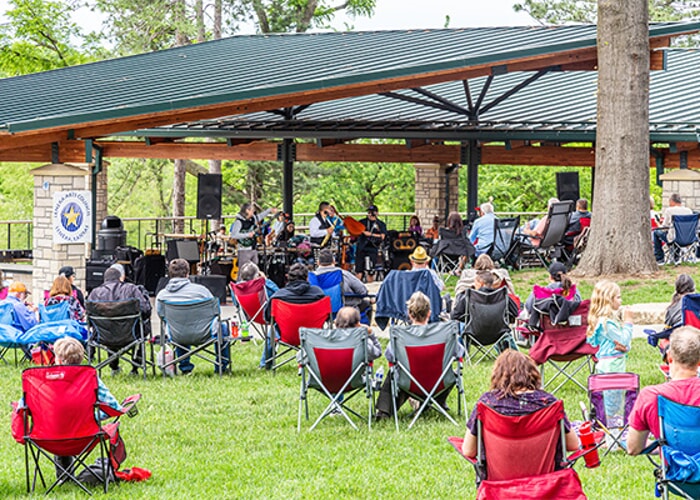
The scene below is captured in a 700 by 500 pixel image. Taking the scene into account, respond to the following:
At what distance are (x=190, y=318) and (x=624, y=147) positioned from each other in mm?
7062

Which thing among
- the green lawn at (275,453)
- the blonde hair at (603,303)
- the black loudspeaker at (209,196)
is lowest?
the green lawn at (275,453)

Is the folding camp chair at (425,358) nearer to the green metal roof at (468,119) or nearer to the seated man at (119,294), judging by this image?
the seated man at (119,294)

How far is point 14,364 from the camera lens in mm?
10695

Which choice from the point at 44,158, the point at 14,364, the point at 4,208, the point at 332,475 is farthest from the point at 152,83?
the point at 4,208

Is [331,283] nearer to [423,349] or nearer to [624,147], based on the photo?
[423,349]

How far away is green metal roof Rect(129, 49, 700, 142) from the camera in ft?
59.5

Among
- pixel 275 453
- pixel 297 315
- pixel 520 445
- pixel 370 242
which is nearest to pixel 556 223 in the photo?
pixel 370 242

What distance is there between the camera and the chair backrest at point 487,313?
30.9 feet

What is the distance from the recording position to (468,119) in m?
18.0

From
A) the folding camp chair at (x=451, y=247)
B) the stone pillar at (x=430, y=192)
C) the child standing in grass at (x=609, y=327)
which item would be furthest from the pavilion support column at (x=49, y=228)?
the stone pillar at (x=430, y=192)

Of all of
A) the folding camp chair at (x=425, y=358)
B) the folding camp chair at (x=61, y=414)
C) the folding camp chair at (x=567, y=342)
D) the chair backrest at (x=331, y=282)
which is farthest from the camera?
the chair backrest at (x=331, y=282)

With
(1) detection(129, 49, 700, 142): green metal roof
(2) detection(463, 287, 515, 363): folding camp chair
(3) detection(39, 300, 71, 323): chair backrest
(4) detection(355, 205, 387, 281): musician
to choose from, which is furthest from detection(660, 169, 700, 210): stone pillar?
(3) detection(39, 300, 71, 323): chair backrest

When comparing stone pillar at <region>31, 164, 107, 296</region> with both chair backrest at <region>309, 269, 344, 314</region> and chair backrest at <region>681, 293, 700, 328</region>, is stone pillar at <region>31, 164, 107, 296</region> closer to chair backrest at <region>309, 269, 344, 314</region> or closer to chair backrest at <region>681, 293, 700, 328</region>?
chair backrest at <region>309, 269, 344, 314</region>

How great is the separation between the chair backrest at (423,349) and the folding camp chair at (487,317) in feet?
5.59
